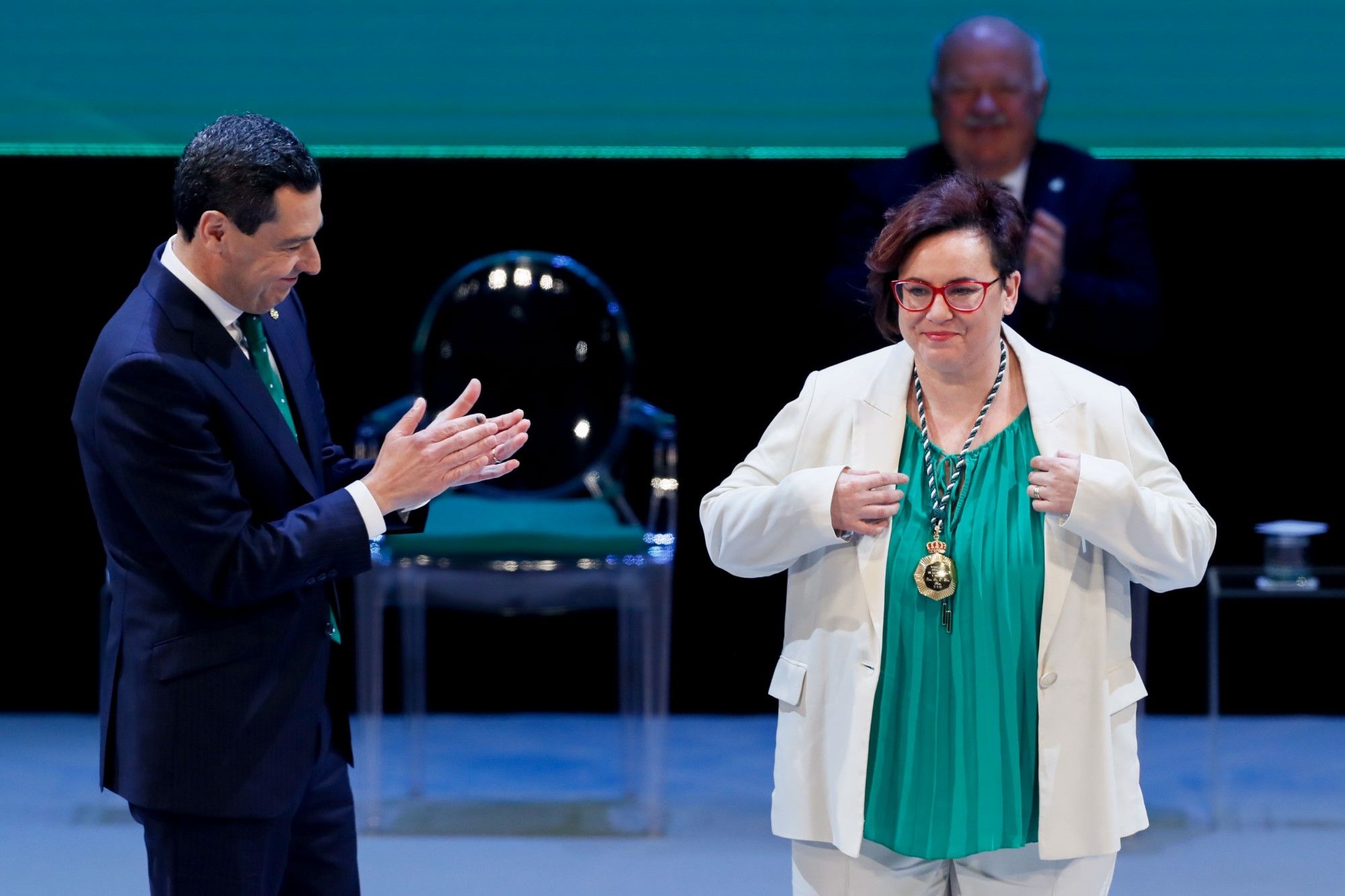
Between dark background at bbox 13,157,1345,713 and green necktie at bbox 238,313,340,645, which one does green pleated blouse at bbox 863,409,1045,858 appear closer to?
green necktie at bbox 238,313,340,645

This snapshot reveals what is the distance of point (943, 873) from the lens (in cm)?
229

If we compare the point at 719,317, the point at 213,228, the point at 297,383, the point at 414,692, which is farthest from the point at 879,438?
the point at 719,317

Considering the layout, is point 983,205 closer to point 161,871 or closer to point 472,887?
point 161,871

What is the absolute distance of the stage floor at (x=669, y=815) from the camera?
3.57m

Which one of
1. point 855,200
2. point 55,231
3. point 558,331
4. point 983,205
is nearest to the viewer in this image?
point 983,205

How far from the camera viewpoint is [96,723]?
15.7 ft

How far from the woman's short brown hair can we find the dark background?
2.37 metres

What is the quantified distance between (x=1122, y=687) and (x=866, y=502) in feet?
1.41

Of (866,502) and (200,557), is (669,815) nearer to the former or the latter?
(866,502)

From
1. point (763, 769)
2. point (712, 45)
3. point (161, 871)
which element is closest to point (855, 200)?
point (712, 45)

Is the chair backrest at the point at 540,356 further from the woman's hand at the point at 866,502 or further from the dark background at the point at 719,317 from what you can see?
the woman's hand at the point at 866,502

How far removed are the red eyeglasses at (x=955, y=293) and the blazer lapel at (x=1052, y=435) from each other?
0.49 feet

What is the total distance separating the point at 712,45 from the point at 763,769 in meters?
1.92

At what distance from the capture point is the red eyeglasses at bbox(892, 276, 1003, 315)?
2182mm
